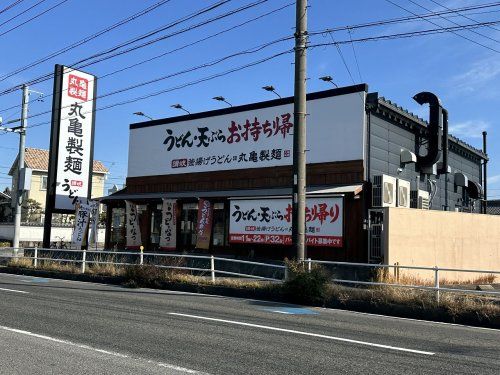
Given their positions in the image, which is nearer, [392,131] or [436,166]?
[392,131]

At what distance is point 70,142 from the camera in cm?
2558

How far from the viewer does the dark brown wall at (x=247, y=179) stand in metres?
20.2

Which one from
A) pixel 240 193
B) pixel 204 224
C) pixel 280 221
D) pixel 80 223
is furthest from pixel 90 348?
pixel 80 223

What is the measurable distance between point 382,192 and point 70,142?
15.8 m

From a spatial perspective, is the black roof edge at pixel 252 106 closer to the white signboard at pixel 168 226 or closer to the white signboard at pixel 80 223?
the white signboard at pixel 168 226

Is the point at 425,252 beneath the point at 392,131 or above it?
beneath

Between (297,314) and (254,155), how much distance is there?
1318 centimetres

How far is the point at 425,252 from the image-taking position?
1847 centimetres

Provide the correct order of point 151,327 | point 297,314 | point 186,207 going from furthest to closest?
point 186,207 < point 297,314 < point 151,327

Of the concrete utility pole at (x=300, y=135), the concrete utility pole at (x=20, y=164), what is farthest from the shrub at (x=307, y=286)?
the concrete utility pole at (x=20, y=164)

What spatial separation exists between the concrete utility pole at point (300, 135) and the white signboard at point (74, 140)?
1568cm

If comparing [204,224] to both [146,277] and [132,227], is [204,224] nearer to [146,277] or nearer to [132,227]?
[132,227]

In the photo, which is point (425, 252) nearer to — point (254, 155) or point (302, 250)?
point (302, 250)

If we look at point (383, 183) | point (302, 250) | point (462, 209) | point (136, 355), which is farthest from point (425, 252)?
point (136, 355)
